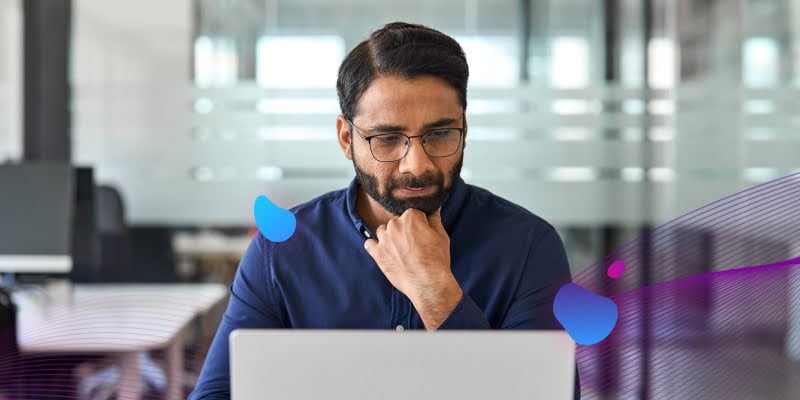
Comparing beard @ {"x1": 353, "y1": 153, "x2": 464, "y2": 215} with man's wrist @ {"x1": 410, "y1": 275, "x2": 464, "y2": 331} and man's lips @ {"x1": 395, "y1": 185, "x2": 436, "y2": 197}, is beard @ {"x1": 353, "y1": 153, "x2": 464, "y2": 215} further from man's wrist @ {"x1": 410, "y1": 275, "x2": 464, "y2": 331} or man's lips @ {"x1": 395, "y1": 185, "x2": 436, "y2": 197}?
man's wrist @ {"x1": 410, "y1": 275, "x2": 464, "y2": 331}

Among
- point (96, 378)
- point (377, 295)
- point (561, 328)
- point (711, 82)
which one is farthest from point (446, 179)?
point (711, 82)

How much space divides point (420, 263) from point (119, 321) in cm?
194

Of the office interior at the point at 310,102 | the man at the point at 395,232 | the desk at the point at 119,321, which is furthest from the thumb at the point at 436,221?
the office interior at the point at 310,102

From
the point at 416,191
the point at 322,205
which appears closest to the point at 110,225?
the point at 322,205

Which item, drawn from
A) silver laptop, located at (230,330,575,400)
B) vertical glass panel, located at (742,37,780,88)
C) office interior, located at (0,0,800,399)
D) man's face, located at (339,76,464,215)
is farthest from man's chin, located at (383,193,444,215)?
vertical glass panel, located at (742,37,780,88)

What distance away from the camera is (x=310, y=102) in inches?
183

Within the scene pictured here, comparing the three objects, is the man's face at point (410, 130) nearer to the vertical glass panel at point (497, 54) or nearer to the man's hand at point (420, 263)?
the man's hand at point (420, 263)

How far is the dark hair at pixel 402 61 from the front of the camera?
1441mm

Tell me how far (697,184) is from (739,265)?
355 cm

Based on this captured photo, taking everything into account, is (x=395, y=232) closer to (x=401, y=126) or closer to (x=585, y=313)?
(x=401, y=126)

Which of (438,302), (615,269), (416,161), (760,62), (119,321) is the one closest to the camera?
(615,269)

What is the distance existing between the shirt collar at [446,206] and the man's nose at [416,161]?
109 mm

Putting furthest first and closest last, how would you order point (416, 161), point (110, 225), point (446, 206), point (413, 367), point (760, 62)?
point (760, 62) → point (110, 225) → point (446, 206) → point (416, 161) → point (413, 367)

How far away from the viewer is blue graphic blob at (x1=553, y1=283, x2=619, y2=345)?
86 centimetres
